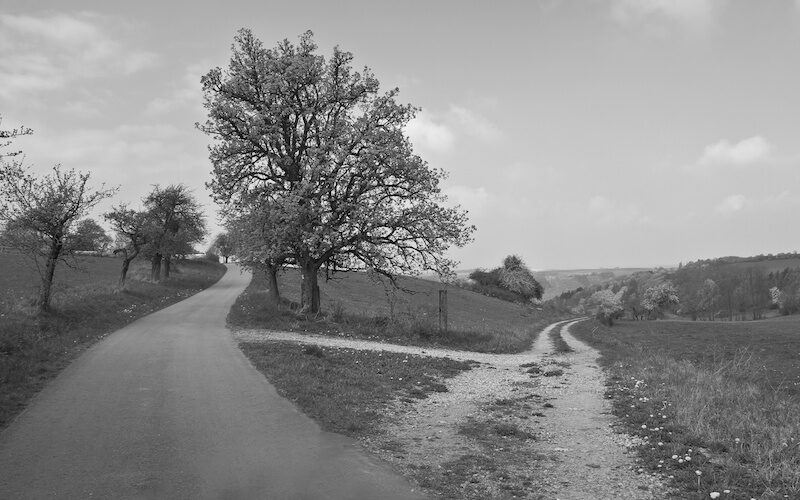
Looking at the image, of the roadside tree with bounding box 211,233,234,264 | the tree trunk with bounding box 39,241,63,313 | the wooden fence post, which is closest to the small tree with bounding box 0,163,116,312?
the tree trunk with bounding box 39,241,63,313

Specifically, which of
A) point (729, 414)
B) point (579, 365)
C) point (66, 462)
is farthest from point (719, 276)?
point (66, 462)

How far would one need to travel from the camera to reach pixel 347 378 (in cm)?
1334

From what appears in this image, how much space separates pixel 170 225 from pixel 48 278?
106 feet

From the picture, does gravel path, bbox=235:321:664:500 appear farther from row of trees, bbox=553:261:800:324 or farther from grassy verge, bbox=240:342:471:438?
row of trees, bbox=553:261:800:324

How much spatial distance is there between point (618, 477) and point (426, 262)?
1882 cm

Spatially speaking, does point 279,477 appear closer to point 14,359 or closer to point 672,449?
point 672,449

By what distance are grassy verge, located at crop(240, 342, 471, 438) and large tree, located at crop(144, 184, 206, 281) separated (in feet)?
120

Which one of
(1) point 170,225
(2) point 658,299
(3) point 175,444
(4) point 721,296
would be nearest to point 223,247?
(1) point 170,225

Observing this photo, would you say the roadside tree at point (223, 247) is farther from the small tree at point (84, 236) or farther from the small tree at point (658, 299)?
the small tree at point (658, 299)

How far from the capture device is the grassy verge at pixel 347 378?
985 cm

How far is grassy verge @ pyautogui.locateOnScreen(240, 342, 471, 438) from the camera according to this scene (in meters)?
9.85

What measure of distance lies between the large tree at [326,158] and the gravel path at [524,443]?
10772mm

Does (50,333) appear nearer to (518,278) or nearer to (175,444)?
(175,444)

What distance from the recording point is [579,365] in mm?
21016
